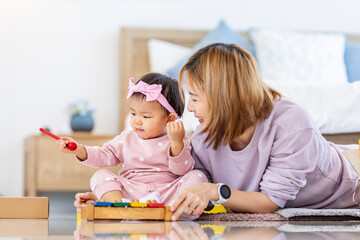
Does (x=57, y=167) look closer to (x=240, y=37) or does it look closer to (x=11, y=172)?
(x=11, y=172)

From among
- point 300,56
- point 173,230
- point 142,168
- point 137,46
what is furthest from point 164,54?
point 173,230

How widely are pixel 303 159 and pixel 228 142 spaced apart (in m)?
0.22

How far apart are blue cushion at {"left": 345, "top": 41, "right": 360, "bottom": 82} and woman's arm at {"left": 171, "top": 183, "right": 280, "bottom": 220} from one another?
6.97ft

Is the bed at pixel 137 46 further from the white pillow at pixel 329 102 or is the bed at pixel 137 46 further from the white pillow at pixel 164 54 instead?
the white pillow at pixel 329 102

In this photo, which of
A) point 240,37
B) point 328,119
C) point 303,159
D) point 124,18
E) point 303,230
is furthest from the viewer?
point 124,18

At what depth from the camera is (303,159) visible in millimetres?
1629

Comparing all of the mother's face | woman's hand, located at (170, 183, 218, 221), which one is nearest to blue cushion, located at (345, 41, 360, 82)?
the mother's face

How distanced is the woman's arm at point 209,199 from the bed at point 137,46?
7.60ft

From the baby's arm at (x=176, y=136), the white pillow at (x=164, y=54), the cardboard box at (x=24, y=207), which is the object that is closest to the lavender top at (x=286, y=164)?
the baby's arm at (x=176, y=136)

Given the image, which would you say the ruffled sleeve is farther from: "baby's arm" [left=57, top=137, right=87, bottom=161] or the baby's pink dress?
"baby's arm" [left=57, top=137, right=87, bottom=161]

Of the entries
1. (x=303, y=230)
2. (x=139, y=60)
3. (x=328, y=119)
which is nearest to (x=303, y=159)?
(x=303, y=230)

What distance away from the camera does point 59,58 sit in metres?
3.95

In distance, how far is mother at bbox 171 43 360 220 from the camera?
1.61 meters

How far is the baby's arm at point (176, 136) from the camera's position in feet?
5.32
